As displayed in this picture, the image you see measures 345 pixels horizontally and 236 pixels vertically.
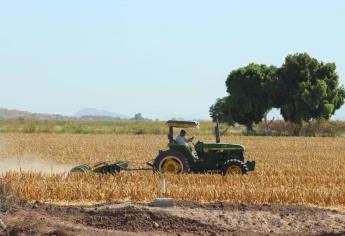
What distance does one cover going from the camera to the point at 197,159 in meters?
19.6

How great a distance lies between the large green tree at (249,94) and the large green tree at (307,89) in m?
1.43

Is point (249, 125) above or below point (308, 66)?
below

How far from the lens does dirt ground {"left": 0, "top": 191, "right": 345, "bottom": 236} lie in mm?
11711

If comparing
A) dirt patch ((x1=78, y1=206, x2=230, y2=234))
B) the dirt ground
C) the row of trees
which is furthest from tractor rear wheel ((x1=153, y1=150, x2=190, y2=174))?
the row of trees

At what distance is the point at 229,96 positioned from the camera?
226 feet

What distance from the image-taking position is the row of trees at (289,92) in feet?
209

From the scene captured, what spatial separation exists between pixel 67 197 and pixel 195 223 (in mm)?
4700

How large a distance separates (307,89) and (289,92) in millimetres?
1794

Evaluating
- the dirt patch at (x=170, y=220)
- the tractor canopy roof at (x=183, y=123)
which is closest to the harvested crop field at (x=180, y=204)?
the dirt patch at (x=170, y=220)

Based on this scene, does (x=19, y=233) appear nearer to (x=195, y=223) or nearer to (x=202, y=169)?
(x=195, y=223)

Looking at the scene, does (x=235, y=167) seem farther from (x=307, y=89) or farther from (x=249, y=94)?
(x=249, y=94)

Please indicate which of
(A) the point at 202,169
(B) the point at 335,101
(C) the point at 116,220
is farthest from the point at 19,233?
(B) the point at 335,101

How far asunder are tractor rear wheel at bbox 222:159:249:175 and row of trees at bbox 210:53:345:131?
146 ft

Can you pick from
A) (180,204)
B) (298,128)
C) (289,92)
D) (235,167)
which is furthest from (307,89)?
(180,204)
